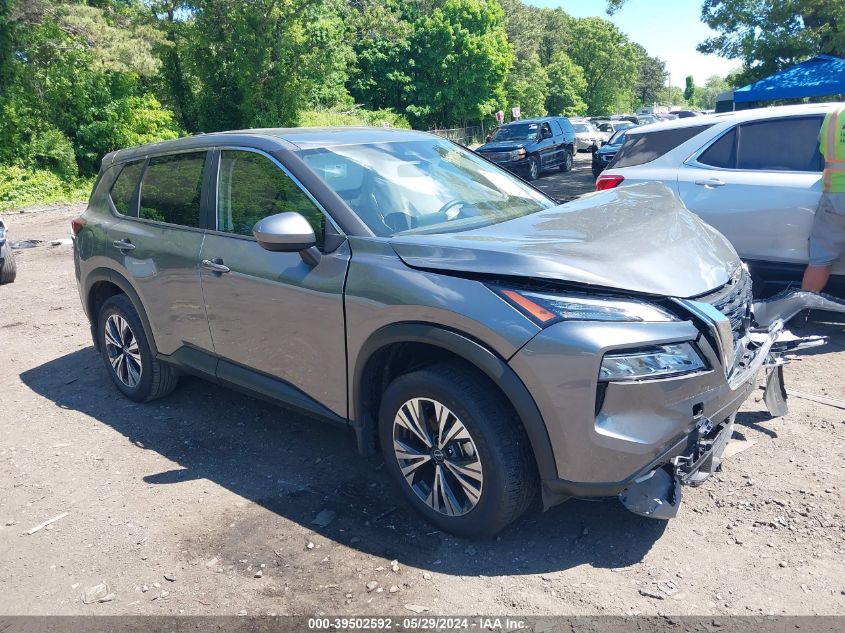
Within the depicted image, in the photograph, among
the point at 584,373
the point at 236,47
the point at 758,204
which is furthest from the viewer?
the point at 236,47

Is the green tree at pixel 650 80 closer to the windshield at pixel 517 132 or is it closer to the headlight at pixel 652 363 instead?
the windshield at pixel 517 132

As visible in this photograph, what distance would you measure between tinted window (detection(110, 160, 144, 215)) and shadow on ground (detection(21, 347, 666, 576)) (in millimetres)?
1341

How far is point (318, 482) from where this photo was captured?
3.97 m

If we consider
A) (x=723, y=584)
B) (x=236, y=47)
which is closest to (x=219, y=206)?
(x=723, y=584)

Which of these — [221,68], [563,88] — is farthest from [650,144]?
[563,88]

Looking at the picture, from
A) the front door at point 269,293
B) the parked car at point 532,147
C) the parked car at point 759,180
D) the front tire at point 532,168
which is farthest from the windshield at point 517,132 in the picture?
the front door at point 269,293

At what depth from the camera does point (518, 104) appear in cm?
5969

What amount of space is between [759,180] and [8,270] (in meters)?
9.14

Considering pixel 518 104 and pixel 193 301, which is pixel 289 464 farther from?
pixel 518 104

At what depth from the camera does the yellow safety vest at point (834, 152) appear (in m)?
5.46

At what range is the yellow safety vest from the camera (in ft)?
17.9

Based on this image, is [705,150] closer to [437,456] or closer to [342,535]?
[437,456]

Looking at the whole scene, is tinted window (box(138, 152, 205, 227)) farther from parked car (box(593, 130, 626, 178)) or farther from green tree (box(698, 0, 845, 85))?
green tree (box(698, 0, 845, 85))

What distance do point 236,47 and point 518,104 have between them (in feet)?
117
